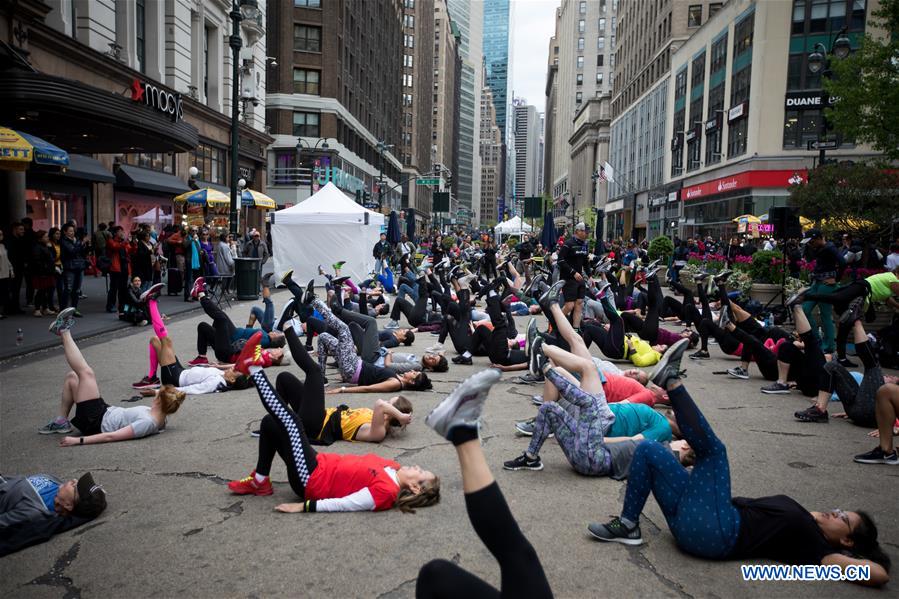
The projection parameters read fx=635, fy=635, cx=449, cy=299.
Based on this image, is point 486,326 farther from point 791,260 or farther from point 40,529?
point 791,260

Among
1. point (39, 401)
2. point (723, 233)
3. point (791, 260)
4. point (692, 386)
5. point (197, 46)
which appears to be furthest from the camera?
point (723, 233)

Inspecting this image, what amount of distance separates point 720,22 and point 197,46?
38500 millimetres

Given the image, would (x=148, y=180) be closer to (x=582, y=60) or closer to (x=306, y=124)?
(x=306, y=124)

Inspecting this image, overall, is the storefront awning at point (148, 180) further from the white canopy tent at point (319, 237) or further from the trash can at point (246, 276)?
the trash can at point (246, 276)

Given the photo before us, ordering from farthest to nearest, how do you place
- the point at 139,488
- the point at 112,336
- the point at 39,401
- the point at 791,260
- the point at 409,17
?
the point at 409,17, the point at 791,260, the point at 112,336, the point at 39,401, the point at 139,488

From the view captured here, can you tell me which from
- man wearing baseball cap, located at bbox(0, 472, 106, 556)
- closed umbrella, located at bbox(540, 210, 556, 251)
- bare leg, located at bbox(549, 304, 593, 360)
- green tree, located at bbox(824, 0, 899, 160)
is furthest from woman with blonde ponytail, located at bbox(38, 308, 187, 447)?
closed umbrella, located at bbox(540, 210, 556, 251)

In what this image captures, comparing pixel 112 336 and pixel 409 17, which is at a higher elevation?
pixel 409 17

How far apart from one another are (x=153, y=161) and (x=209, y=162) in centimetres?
604

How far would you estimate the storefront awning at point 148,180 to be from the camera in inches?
960

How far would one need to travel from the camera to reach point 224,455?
19.2ft

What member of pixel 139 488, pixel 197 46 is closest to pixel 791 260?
pixel 139 488

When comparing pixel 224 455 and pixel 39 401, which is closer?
pixel 224 455

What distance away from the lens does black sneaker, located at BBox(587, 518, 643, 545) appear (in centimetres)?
418

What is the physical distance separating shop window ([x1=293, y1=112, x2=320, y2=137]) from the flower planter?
149 feet
